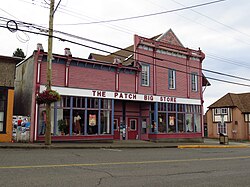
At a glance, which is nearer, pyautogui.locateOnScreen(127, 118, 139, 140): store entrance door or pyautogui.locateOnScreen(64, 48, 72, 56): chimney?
pyautogui.locateOnScreen(64, 48, 72, 56): chimney

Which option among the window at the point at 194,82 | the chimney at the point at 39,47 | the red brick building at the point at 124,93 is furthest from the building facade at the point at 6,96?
the window at the point at 194,82

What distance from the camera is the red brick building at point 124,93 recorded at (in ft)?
69.4

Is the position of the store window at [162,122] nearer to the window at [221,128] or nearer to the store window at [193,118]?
the store window at [193,118]

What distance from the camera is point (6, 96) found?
19.8m

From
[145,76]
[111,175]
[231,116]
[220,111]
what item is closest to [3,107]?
[145,76]

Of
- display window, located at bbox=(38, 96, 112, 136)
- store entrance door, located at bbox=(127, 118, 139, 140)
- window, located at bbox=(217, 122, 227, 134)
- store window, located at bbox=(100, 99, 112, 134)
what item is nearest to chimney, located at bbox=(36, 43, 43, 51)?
display window, located at bbox=(38, 96, 112, 136)

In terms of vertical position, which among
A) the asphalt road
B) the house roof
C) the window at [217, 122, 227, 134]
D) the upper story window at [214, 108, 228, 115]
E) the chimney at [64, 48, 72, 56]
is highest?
the chimney at [64, 48, 72, 56]

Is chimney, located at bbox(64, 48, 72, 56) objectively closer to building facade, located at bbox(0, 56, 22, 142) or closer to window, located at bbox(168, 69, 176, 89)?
building facade, located at bbox(0, 56, 22, 142)

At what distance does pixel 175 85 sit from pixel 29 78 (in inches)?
507

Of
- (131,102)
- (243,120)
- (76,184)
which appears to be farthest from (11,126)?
(243,120)

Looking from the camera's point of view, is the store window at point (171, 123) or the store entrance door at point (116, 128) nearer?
the store entrance door at point (116, 128)

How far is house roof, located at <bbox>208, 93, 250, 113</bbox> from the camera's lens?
45.1 metres

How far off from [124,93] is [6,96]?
345 inches

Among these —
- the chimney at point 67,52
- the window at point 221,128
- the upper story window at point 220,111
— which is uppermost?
the chimney at point 67,52
